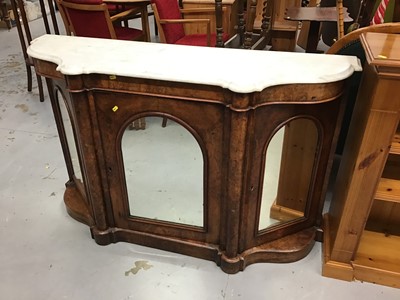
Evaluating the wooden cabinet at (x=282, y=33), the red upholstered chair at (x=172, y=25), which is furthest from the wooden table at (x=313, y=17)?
the red upholstered chair at (x=172, y=25)

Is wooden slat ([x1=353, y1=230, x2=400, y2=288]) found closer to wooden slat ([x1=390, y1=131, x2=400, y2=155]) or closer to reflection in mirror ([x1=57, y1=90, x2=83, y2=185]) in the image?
wooden slat ([x1=390, y1=131, x2=400, y2=155])

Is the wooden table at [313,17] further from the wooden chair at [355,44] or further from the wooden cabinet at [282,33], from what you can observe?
the wooden chair at [355,44]

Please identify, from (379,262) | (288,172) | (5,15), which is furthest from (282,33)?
(5,15)

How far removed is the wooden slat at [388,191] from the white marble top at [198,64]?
1.55 ft

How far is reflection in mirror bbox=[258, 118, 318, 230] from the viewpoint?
1450mm

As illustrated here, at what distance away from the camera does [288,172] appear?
163cm

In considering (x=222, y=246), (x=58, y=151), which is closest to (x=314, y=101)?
(x=222, y=246)

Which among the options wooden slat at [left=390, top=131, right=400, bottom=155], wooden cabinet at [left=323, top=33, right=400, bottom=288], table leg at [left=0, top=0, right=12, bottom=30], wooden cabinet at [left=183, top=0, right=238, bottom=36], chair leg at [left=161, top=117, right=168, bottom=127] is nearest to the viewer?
wooden cabinet at [left=323, top=33, right=400, bottom=288]

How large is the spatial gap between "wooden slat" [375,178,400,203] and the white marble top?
473 millimetres

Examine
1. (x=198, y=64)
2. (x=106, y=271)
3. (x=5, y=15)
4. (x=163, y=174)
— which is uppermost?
(x=198, y=64)

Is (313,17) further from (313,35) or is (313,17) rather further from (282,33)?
(282,33)

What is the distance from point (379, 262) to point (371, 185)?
43 centimetres

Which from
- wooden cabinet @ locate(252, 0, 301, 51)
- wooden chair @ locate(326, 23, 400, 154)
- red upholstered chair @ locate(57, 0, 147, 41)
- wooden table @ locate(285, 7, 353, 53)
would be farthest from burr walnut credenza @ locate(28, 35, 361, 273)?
wooden cabinet @ locate(252, 0, 301, 51)

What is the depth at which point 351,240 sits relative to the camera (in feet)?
4.94
